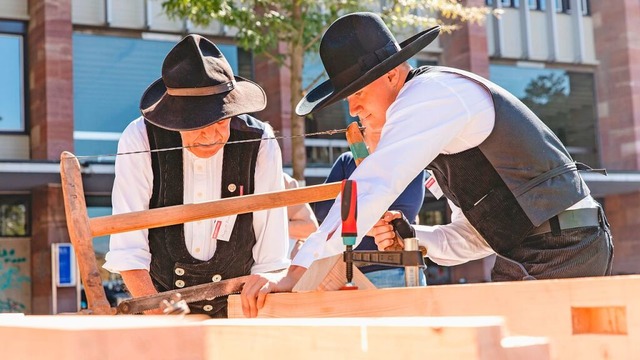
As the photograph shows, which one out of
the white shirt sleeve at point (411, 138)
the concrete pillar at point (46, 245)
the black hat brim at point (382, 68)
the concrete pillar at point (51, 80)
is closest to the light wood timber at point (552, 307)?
the white shirt sleeve at point (411, 138)

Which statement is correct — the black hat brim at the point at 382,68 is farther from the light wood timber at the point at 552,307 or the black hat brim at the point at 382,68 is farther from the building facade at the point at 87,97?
the building facade at the point at 87,97

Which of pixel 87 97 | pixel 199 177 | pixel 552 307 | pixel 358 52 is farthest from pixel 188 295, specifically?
pixel 87 97

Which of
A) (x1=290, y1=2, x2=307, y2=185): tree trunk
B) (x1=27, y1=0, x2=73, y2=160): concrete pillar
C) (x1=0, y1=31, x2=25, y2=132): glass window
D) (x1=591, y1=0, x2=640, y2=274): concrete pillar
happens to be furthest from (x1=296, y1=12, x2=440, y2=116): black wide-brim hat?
(x1=591, y1=0, x2=640, y2=274): concrete pillar

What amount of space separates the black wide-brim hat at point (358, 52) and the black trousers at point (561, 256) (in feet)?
2.21

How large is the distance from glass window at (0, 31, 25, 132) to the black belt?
1279cm

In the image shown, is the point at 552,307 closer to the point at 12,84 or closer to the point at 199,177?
the point at 199,177

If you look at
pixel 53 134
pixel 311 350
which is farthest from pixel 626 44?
pixel 311 350

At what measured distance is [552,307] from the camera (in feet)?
5.98

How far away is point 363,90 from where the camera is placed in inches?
127

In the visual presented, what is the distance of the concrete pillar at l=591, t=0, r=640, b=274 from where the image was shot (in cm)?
1862

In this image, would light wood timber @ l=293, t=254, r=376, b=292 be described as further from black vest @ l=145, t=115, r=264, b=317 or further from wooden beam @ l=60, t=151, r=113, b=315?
black vest @ l=145, t=115, r=264, b=317

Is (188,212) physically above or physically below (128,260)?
above

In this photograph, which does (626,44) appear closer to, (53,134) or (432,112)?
(53,134)

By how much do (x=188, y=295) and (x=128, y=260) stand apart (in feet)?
1.90
